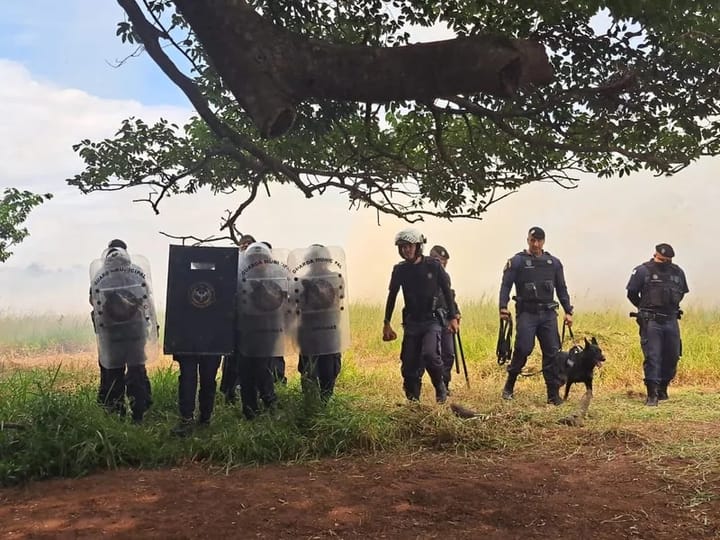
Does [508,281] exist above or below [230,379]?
above

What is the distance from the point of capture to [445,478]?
4426 mm

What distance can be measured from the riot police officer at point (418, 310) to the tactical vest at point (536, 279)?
3.61ft

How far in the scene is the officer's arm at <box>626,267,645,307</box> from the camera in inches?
308

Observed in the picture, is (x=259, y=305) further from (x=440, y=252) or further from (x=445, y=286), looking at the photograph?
(x=440, y=252)

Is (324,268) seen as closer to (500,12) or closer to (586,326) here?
(500,12)

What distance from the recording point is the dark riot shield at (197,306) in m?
5.50

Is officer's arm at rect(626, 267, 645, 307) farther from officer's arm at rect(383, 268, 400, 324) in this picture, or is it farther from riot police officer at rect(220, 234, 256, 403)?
riot police officer at rect(220, 234, 256, 403)

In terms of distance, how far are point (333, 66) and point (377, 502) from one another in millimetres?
2310

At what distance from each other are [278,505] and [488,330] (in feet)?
31.7

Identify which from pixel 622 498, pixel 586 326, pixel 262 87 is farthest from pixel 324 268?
pixel 586 326

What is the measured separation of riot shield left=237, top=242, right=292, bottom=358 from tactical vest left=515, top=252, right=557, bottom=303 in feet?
9.38

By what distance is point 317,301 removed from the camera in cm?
591

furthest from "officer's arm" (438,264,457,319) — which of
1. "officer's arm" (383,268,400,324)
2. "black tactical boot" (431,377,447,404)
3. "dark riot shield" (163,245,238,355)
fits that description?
"dark riot shield" (163,245,238,355)

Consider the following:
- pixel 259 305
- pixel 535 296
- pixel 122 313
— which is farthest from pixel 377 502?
pixel 535 296
